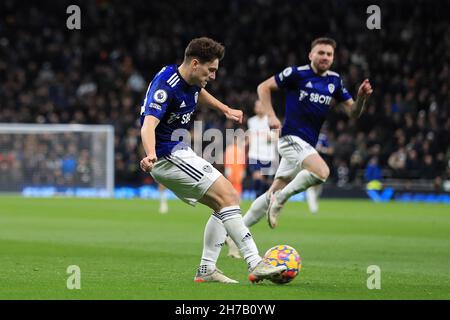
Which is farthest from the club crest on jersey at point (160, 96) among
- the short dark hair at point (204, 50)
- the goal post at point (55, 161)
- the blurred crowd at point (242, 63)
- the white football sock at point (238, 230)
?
the goal post at point (55, 161)

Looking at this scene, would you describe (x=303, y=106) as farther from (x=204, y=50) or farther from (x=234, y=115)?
(x=204, y=50)

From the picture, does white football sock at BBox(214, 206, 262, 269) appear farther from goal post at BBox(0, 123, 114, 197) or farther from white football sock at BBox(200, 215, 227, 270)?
goal post at BBox(0, 123, 114, 197)

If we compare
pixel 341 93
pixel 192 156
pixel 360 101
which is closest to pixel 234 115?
pixel 192 156

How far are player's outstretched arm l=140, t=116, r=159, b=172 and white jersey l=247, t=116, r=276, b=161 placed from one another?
10.5m

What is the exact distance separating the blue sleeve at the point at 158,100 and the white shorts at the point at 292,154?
3785 millimetres

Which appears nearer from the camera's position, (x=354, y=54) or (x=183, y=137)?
(x=183, y=137)

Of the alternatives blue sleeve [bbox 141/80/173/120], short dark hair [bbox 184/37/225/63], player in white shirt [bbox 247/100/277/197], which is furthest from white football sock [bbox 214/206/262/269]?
player in white shirt [bbox 247/100/277/197]

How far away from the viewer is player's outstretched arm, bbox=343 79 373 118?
31.8 ft

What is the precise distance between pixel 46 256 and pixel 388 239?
215 inches

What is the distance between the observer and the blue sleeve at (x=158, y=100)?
7672 mm

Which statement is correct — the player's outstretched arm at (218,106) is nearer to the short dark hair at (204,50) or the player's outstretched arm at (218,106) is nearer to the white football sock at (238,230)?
the short dark hair at (204,50)
